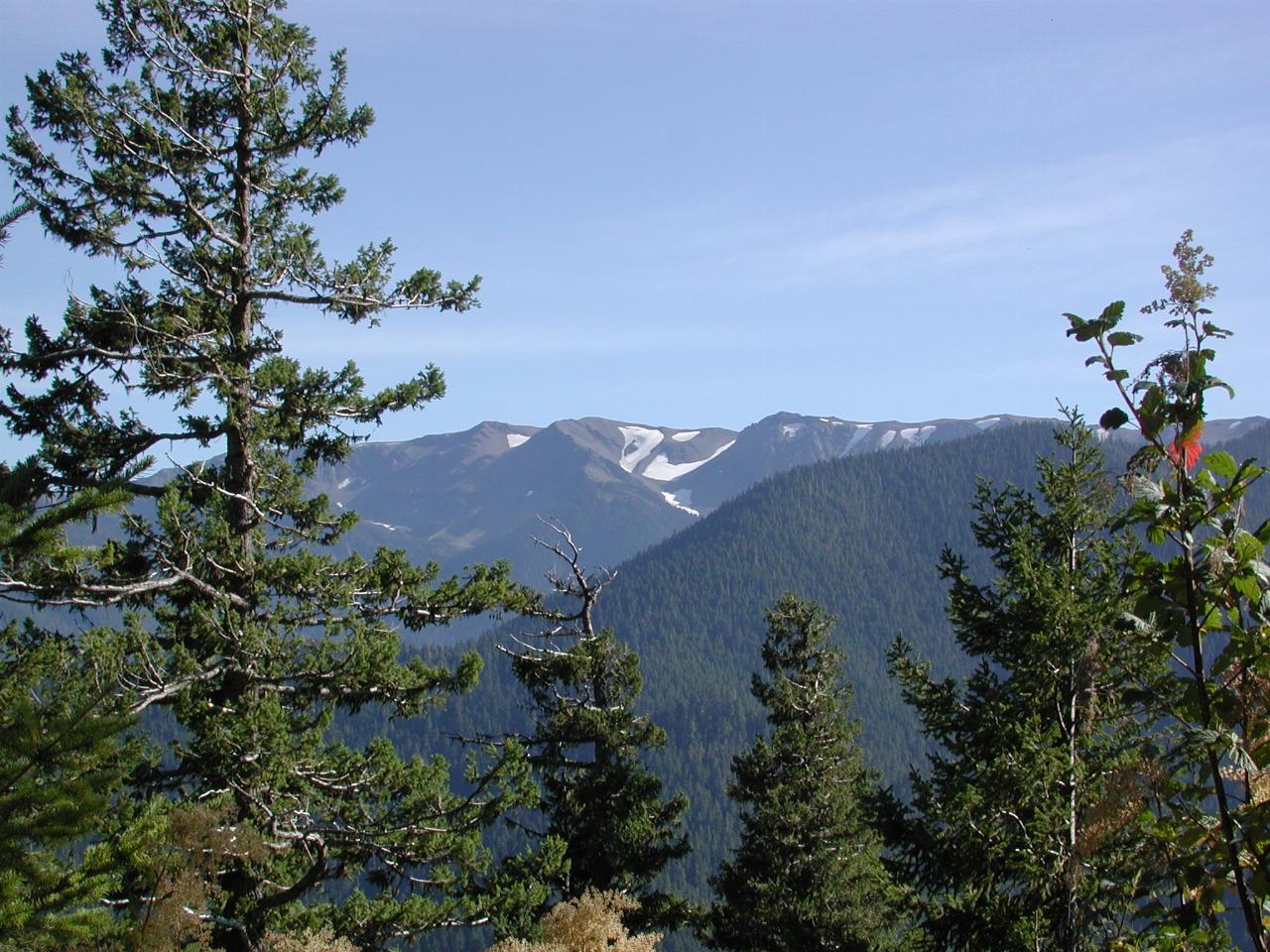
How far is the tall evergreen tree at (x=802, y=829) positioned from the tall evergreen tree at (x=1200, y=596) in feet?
63.3

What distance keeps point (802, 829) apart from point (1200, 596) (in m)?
22.0

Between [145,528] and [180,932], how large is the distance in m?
4.74

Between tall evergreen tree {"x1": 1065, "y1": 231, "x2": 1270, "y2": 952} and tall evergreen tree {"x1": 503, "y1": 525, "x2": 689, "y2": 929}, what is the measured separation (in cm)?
1553

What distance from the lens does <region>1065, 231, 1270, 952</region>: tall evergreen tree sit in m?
3.42

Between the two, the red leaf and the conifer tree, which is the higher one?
the red leaf

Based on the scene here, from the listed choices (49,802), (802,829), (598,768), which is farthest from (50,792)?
(802,829)

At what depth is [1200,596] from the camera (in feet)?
11.5

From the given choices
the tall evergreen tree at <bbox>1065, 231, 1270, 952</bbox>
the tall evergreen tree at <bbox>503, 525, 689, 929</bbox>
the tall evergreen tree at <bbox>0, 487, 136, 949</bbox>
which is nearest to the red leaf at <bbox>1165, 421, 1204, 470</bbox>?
the tall evergreen tree at <bbox>1065, 231, 1270, 952</bbox>

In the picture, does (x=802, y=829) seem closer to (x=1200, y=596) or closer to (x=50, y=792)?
(x=50, y=792)

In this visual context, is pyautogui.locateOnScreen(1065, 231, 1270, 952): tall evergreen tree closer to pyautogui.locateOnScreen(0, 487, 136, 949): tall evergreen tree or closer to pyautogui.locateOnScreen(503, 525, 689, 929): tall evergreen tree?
pyautogui.locateOnScreen(0, 487, 136, 949): tall evergreen tree

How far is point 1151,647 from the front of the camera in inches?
139

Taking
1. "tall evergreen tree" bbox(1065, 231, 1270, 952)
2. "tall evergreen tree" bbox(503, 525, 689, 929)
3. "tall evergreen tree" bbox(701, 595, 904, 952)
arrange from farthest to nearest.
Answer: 1. "tall evergreen tree" bbox(701, 595, 904, 952)
2. "tall evergreen tree" bbox(503, 525, 689, 929)
3. "tall evergreen tree" bbox(1065, 231, 1270, 952)

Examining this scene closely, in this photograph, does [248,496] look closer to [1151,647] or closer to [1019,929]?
[1019,929]

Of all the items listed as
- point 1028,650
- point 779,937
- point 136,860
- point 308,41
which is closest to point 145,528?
point 136,860
